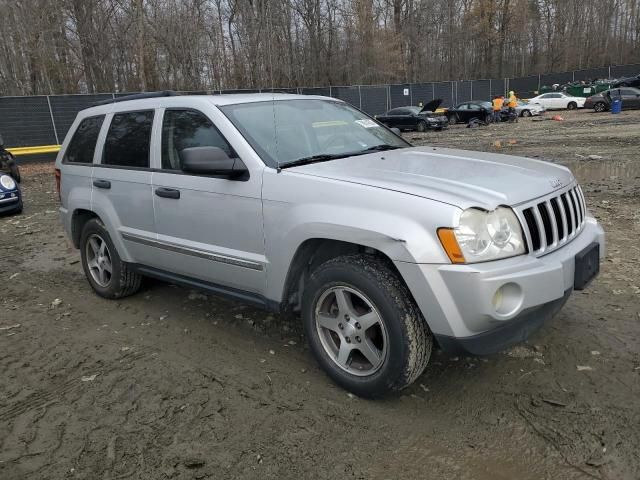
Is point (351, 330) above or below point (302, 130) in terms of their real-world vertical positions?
below

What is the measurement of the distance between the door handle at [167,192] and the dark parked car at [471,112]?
88.4ft

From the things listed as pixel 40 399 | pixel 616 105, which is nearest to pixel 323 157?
pixel 40 399

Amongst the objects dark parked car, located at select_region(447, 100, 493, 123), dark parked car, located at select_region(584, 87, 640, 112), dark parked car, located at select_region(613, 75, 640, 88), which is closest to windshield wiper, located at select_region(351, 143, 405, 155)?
dark parked car, located at select_region(447, 100, 493, 123)

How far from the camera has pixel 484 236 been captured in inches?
105

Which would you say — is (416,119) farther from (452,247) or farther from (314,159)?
(452,247)

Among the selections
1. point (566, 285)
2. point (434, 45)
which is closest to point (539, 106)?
point (434, 45)

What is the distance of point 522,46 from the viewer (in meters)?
56.0

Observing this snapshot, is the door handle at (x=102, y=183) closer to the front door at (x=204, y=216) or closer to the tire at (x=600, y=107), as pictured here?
the front door at (x=204, y=216)

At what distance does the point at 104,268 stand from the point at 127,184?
111 cm

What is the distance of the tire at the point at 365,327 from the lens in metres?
2.83

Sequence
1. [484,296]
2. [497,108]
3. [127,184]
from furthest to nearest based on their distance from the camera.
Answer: [497,108] → [127,184] → [484,296]

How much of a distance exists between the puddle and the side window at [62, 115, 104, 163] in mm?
8613

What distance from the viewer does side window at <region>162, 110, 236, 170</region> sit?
12.2 feet

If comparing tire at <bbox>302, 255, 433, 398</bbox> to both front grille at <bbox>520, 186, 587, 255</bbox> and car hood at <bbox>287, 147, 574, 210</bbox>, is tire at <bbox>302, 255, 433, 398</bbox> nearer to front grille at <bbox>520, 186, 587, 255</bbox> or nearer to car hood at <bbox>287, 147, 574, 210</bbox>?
car hood at <bbox>287, 147, 574, 210</bbox>
